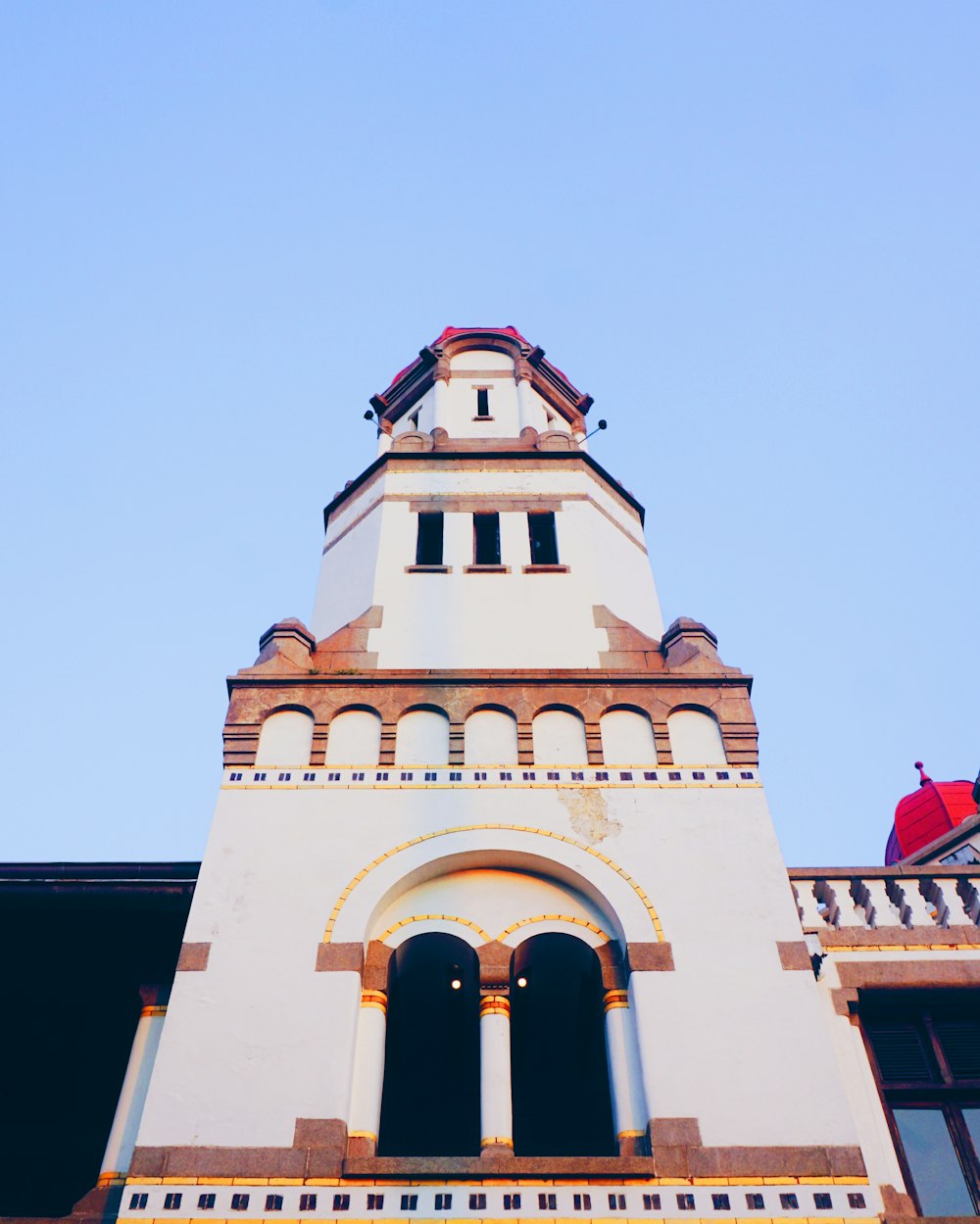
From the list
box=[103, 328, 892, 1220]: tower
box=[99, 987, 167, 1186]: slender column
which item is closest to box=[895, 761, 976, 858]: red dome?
box=[103, 328, 892, 1220]: tower

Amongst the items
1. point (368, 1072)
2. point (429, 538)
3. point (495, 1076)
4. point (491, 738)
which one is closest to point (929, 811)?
point (429, 538)

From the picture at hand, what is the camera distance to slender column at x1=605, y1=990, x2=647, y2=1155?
10.4 metres

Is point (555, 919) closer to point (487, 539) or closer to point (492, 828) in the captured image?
point (492, 828)

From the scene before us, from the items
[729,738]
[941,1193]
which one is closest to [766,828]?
[729,738]

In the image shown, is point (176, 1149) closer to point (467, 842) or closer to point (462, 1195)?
point (462, 1195)

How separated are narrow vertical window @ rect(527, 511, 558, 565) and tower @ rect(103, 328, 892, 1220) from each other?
1.69 ft

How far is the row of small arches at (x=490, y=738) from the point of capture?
13.8 metres

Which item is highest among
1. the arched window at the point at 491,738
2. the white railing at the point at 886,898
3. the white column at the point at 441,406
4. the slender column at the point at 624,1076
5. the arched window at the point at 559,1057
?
the white column at the point at 441,406

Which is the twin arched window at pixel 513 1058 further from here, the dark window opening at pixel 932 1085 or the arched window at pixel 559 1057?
the dark window opening at pixel 932 1085

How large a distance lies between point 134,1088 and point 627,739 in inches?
244

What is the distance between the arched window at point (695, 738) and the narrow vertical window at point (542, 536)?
435 cm

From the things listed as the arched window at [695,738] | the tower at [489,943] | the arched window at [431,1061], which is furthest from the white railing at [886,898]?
the arched window at [431,1061]

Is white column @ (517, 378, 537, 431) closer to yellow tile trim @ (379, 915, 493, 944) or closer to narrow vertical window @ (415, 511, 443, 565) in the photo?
narrow vertical window @ (415, 511, 443, 565)

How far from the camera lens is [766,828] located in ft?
42.2
